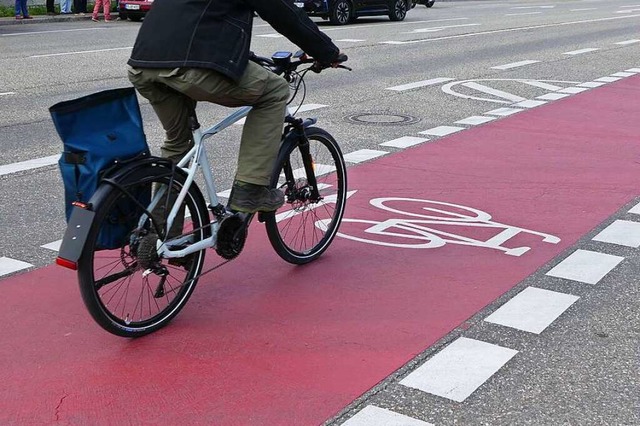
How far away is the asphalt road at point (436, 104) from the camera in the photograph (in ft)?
12.6

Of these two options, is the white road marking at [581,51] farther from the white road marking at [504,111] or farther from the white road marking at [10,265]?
the white road marking at [10,265]

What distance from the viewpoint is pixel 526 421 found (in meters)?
3.65

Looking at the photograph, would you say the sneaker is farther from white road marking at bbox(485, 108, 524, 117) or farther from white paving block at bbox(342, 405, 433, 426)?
white road marking at bbox(485, 108, 524, 117)

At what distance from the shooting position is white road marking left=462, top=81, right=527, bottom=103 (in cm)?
1230

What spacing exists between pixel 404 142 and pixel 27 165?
349 cm

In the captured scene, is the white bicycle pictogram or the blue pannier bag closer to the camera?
the blue pannier bag

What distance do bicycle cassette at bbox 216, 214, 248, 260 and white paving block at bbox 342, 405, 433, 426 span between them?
53.8 inches

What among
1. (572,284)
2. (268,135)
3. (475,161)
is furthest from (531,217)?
(268,135)

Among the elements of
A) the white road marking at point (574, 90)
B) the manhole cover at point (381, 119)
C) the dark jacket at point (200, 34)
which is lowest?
the white road marking at point (574, 90)

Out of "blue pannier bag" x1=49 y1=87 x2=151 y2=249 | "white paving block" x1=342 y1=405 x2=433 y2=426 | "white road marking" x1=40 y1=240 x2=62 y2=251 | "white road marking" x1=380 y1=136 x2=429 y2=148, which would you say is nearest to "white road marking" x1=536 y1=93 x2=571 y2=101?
"white road marking" x1=380 y1=136 x2=429 y2=148

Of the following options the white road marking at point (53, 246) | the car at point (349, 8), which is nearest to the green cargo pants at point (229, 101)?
the white road marking at point (53, 246)

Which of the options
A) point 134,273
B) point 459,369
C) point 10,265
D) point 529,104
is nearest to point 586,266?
point 459,369

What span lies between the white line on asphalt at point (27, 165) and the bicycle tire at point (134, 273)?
329 centimetres

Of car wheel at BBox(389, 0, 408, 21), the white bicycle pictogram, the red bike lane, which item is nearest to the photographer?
the red bike lane
